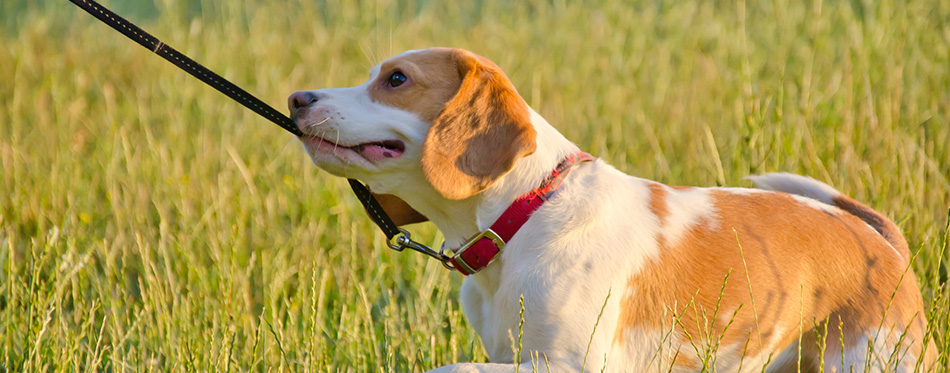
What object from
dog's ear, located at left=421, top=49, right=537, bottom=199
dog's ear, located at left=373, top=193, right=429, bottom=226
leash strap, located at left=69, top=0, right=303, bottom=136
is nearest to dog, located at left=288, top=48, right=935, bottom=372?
dog's ear, located at left=421, top=49, right=537, bottom=199

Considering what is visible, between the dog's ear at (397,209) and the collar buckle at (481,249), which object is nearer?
the collar buckle at (481,249)

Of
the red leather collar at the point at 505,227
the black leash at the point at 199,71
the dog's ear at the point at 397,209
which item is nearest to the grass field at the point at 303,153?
the black leash at the point at 199,71

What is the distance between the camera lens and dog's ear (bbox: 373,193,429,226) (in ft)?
9.87

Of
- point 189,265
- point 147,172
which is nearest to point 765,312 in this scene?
point 189,265

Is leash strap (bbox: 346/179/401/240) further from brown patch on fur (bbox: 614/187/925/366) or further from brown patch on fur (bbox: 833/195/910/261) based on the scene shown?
brown patch on fur (bbox: 833/195/910/261)

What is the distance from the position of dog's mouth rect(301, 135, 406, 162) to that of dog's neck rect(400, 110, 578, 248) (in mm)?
152

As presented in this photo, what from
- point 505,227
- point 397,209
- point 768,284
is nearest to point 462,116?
point 505,227

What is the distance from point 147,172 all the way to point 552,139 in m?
2.96

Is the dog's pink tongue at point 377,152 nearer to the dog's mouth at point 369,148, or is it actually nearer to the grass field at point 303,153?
the dog's mouth at point 369,148

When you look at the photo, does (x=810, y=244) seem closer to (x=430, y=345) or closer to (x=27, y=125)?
(x=430, y=345)

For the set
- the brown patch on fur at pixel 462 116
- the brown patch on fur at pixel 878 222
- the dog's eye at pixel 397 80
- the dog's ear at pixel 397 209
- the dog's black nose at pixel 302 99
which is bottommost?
the brown patch on fur at pixel 878 222

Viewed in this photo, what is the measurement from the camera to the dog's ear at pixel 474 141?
8.27 feet

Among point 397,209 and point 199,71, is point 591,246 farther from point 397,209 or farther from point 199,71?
point 199,71

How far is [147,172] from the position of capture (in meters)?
4.87
